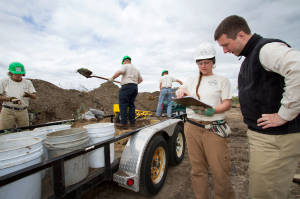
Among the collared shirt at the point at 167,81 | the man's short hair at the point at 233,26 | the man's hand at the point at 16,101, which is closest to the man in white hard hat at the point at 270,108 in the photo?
the man's short hair at the point at 233,26

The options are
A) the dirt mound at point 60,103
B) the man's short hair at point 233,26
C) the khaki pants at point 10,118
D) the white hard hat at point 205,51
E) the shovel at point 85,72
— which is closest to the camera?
the man's short hair at point 233,26

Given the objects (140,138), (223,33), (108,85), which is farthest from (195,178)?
(108,85)

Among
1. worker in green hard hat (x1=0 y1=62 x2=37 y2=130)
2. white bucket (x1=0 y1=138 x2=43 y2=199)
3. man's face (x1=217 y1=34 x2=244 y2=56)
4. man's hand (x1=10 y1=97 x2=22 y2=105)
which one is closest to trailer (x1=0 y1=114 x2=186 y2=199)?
white bucket (x1=0 y1=138 x2=43 y2=199)

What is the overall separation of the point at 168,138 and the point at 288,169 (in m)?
1.92

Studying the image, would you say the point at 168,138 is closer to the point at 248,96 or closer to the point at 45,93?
the point at 248,96

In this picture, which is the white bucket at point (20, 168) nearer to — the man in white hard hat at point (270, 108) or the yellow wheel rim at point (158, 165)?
the yellow wheel rim at point (158, 165)

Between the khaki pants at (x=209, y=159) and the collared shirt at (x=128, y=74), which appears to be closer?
the khaki pants at (x=209, y=159)

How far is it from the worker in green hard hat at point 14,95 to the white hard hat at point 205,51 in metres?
3.71

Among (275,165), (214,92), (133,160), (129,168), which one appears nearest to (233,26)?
(214,92)

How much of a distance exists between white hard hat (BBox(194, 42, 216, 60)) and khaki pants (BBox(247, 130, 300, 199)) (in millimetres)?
1053

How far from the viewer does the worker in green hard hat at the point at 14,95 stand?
3232 mm

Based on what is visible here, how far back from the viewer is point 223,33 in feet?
4.88

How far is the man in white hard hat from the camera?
1082 millimetres

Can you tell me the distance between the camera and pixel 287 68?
1.05 m
